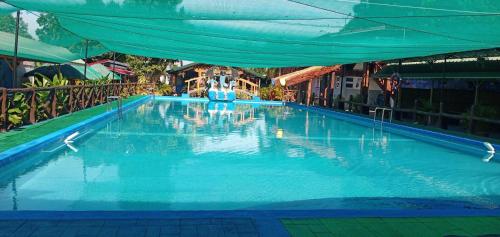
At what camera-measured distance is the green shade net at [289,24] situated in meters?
4.80

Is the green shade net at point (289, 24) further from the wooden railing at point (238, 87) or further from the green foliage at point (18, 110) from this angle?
the wooden railing at point (238, 87)

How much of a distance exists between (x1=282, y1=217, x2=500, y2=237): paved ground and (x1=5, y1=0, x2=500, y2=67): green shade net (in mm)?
2213

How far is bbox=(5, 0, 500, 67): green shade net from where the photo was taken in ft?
15.8

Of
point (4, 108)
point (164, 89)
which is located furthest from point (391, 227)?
point (164, 89)

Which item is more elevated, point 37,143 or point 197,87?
point 197,87

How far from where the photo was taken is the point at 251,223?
3896mm

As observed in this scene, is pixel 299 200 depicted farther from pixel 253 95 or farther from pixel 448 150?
pixel 253 95

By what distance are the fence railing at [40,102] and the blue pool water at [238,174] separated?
44.7 inches

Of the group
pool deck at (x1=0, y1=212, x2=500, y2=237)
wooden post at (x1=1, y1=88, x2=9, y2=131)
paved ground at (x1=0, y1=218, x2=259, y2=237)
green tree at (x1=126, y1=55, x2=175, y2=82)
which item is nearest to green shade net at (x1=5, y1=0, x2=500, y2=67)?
wooden post at (x1=1, y1=88, x2=9, y2=131)

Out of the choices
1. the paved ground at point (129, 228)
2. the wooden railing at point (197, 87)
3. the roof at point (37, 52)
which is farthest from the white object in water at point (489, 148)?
the wooden railing at point (197, 87)

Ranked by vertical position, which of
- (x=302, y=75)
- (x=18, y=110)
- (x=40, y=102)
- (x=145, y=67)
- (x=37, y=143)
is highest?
(x=145, y=67)

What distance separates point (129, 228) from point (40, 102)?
27.3 feet

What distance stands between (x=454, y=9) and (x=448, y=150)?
23.0 feet

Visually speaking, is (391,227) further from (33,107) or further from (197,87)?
(197,87)
